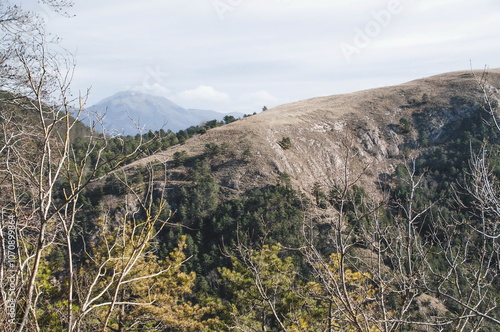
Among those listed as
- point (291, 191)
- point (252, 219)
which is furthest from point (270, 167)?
point (252, 219)

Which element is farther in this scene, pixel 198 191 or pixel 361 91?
pixel 361 91

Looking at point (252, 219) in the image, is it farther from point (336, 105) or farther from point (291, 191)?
point (336, 105)

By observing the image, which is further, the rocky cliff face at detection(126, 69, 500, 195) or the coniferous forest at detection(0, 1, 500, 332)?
the rocky cliff face at detection(126, 69, 500, 195)

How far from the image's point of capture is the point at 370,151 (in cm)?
4125

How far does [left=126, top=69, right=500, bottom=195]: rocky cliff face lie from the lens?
34.4m

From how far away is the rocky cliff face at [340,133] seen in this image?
113 feet

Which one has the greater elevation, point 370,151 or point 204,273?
point 370,151

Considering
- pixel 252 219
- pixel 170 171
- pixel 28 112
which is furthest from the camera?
pixel 170 171

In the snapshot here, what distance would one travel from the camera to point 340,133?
137 feet

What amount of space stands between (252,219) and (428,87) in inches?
1457

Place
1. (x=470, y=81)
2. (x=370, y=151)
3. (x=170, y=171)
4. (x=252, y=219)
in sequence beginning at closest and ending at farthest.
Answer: (x=252, y=219) < (x=170, y=171) < (x=370, y=151) < (x=470, y=81)

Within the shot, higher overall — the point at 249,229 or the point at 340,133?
the point at 340,133

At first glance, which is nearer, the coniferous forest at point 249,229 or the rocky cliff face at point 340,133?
the coniferous forest at point 249,229

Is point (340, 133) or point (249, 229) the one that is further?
point (340, 133)
